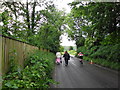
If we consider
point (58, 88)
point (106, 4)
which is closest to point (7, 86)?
point (58, 88)

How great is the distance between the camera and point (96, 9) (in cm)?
1036

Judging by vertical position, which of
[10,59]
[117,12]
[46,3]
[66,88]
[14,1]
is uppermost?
[46,3]

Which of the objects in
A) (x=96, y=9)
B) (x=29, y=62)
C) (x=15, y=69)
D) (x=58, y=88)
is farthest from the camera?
(x=96, y=9)

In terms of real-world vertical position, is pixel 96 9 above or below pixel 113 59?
above

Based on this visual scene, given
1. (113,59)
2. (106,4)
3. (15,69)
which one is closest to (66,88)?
(15,69)

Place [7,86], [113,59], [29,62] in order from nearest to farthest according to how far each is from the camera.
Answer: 1. [7,86]
2. [29,62]
3. [113,59]

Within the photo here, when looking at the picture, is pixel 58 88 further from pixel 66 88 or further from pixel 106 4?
pixel 106 4

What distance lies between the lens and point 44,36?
16.3m

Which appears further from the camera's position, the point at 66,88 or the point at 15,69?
the point at 66,88

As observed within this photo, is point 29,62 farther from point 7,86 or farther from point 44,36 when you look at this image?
point 44,36

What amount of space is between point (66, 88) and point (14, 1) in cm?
792

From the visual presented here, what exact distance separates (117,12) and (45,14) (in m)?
7.53

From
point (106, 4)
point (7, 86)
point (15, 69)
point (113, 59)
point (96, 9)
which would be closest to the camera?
point (7, 86)

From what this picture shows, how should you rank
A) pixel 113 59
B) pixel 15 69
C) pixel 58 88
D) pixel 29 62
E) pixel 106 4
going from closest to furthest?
pixel 15 69 < pixel 58 88 < pixel 29 62 < pixel 106 4 < pixel 113 59
